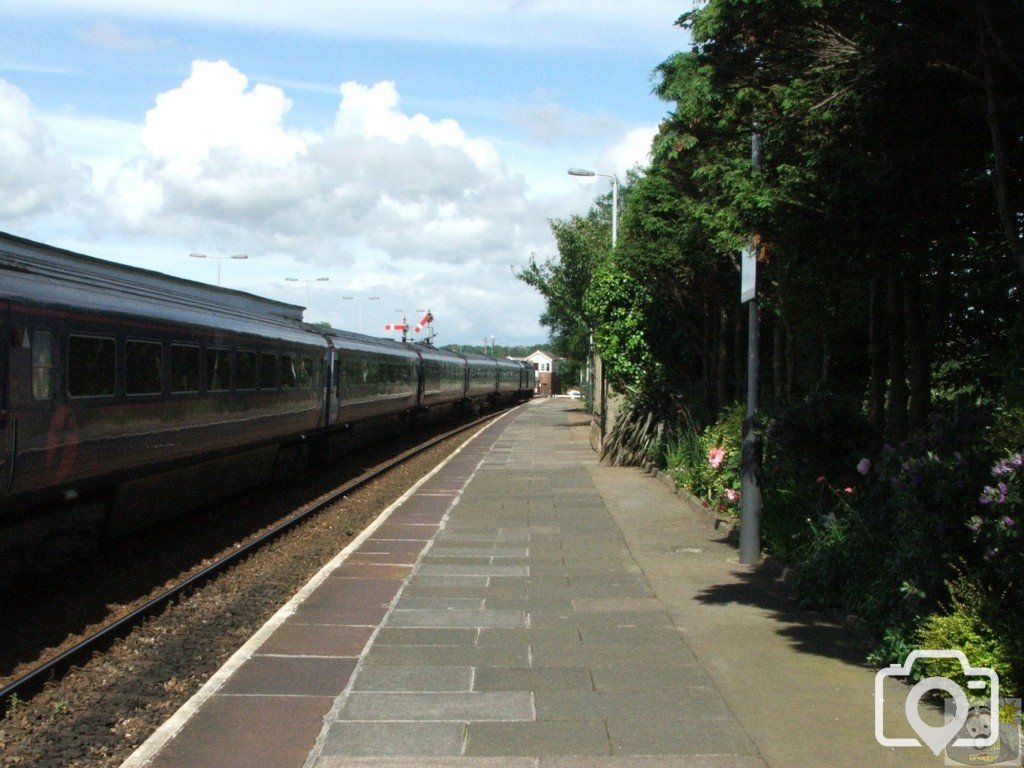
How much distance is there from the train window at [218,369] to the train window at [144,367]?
65.0 inches

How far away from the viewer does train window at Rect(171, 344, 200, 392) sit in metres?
11.4

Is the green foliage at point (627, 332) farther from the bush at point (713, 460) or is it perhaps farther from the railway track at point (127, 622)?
the railway track at point (127, 622)

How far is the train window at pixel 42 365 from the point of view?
8172 mm

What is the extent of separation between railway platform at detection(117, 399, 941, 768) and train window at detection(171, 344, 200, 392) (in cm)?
257

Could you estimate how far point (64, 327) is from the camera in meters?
8.75

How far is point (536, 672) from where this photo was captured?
6.41m

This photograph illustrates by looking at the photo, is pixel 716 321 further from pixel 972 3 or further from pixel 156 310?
pixel 972 3

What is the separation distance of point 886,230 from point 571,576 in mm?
4156

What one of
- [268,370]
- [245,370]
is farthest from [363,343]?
[245,370]

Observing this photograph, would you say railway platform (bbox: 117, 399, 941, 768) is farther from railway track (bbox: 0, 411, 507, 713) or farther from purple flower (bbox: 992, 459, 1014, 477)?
purple flower (bbox: 992, 459, 1014, 477)

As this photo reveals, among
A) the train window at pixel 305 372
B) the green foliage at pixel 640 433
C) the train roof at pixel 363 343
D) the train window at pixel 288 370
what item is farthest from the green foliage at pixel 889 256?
the train roof at pixel 363 343

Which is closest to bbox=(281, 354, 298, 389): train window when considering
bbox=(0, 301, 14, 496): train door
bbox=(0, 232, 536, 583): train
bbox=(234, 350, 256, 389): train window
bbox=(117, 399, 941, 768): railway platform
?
bbox=(0, 232, 536, 583): train

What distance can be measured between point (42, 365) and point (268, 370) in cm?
738

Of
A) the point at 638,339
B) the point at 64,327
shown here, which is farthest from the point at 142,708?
the point at 638,339
